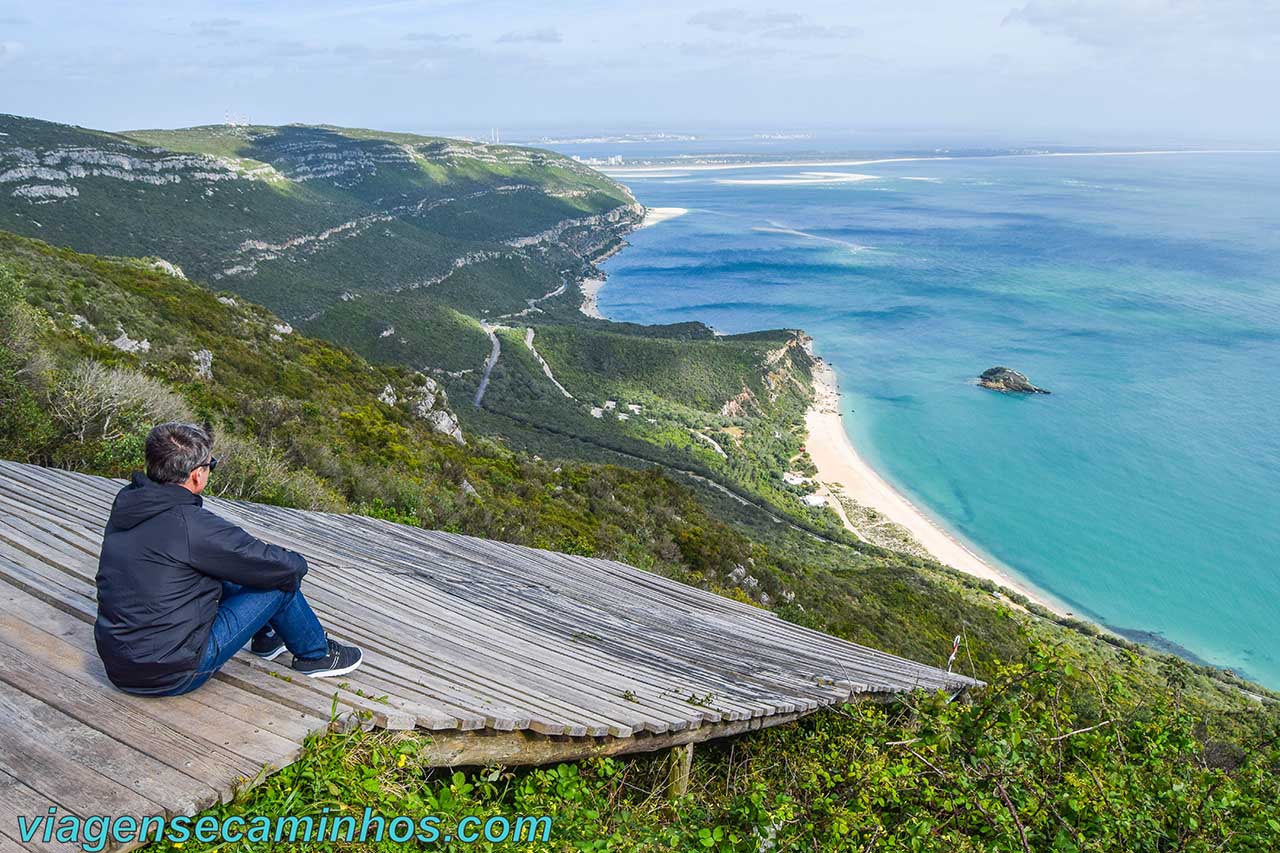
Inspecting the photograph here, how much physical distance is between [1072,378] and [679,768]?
3154 inches

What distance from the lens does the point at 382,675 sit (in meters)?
4.29

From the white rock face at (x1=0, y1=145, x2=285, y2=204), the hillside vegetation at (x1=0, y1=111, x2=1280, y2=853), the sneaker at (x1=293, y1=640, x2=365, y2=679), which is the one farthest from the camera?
the white rock face at (x1=0, y1=145, x2=285, y2=204)

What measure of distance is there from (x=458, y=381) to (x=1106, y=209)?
192326 mm

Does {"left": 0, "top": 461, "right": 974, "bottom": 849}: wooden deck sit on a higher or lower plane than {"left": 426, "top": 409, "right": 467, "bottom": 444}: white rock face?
higher

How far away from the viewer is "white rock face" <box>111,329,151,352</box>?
62.1 feet

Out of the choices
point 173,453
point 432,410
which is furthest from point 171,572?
point 432,410

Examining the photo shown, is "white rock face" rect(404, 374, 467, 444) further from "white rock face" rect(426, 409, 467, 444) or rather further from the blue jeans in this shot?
the blue jeans

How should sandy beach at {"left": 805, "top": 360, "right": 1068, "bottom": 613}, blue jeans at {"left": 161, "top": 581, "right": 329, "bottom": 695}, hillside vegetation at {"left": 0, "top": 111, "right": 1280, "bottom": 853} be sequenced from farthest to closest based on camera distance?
sandy beach at {"left": 805, "top": 360, "right": 1068, "bottom": 613} < hillside vegetation at {"left": 0, "top": 111, "right": 1280, "bottom": 853} < blue jeans at {"left": 161, "top": 581, "right": 329, "bottom": 695}

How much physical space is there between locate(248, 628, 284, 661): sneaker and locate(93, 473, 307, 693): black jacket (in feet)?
1.88

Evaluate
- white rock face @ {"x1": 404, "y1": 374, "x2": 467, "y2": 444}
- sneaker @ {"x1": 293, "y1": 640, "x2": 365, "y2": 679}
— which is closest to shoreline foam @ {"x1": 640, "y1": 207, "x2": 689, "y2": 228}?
white rock face @ {"x1": 404, "y1": 374, "x2": 467, "y2": 444}

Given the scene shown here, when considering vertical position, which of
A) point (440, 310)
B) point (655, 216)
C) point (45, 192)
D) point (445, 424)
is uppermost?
point (655, 216)

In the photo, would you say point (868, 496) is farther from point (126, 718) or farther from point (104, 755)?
point (104, 755)

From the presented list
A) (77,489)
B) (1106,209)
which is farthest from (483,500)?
(1106,209)

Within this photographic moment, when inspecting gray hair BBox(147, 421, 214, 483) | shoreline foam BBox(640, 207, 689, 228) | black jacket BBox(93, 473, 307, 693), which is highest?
shoreline foam BBox(640, 207, 689, 228)
